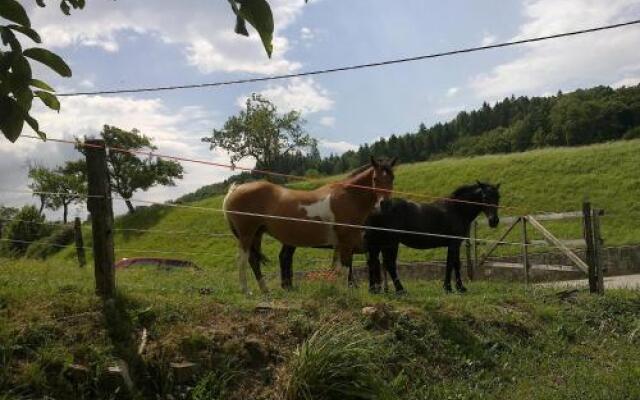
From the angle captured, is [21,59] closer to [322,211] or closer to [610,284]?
[322,211]

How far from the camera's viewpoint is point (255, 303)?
6.59 meters

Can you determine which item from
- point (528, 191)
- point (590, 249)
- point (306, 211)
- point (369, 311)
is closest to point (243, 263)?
point (306, 211)

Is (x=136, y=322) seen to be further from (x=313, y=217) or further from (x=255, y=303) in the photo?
(x=313, y=217)

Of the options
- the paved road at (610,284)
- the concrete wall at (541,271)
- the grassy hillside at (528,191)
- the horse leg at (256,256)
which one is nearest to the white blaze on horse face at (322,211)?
the horse leg at (256,256)

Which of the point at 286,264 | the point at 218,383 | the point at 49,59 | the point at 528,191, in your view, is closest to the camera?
the point at 49,59

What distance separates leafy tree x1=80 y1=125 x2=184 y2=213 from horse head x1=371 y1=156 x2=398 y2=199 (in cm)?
4720

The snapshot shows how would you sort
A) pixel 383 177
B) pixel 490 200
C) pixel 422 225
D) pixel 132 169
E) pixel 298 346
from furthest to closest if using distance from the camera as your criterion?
pixel 132 169 → pixel 490 200 → pixel 422 225 → pixel 383 177 → pixel 298 346

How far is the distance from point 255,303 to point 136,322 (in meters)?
1.40

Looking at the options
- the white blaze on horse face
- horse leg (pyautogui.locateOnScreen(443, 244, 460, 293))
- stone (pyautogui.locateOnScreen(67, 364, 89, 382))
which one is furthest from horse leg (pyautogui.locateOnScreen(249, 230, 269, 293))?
stone (pyautogui.locateOnScreen(67, 364, 89, 382))

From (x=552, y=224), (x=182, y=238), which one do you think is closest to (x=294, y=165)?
(x=182, y=238)

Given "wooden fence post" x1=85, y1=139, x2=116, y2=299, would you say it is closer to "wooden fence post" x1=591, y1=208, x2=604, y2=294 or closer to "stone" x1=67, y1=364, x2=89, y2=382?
"stone" x1=67, y1=364, x2=89, y2=382

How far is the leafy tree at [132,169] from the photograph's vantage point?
2164 inches

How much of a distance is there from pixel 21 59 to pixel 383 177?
7.63 meters

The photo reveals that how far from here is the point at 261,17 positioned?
5.88ft
